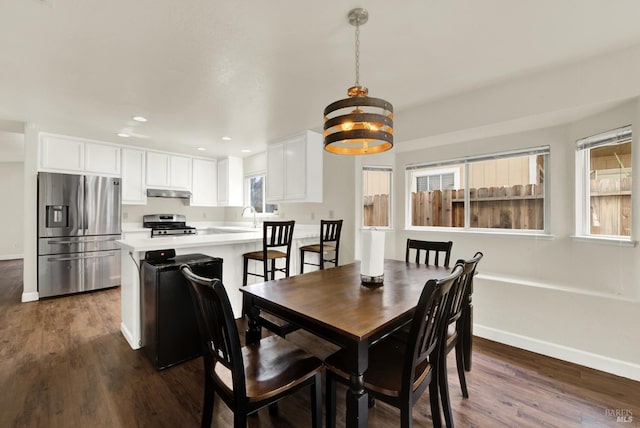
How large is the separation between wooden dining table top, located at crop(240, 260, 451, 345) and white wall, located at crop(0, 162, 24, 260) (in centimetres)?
840

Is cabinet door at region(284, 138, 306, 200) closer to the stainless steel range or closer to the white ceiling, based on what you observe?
the white ceiling

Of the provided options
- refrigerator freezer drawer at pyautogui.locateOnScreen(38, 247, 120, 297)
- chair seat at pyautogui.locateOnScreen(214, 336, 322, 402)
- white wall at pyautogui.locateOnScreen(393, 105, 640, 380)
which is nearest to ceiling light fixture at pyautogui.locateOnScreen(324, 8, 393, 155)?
chair seat at pyautogui.locateOnScreen(214, 336, 322, 402)

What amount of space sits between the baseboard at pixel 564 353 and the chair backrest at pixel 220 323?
8.42ft

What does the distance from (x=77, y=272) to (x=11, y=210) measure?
15.4 feet

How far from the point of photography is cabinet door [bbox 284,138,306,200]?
3.98 metres

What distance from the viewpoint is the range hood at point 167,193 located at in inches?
200

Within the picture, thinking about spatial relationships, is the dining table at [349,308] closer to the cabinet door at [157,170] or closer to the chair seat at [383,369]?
the chair seat at [383,369]

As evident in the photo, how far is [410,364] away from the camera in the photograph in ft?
3.91

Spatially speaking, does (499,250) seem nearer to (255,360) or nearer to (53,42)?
(255,360)

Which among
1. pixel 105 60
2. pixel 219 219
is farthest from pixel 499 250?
pixel 219 219

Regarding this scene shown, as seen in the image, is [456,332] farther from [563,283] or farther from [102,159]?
[102,159]

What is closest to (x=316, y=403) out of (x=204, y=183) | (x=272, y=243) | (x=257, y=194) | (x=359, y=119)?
(x=359, y=119)

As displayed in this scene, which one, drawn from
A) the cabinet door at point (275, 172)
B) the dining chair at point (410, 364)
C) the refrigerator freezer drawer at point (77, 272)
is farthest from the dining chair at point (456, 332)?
the refrigerator freezer drawer at point (77, 272)

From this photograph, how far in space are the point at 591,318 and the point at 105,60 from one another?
14.3ft
